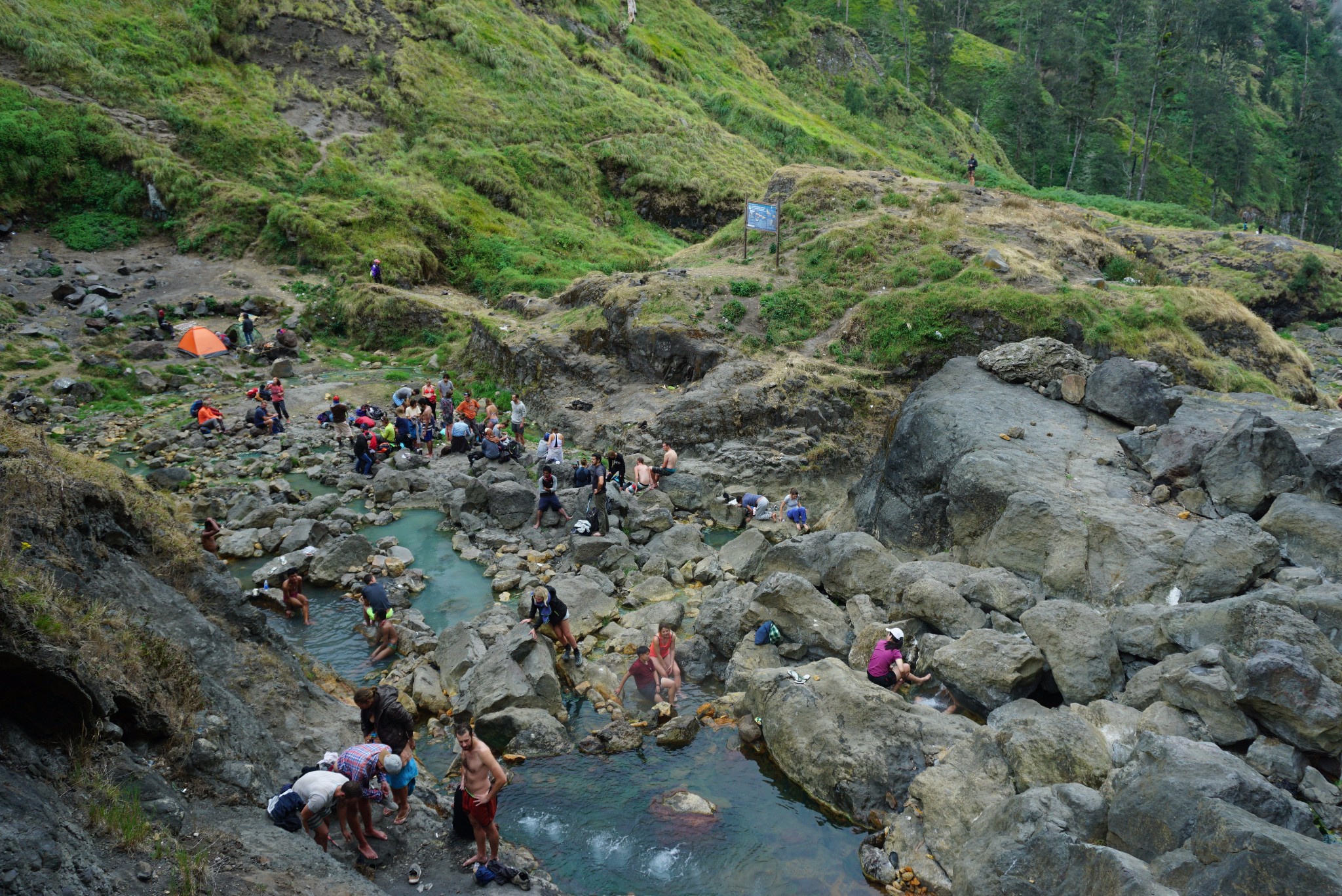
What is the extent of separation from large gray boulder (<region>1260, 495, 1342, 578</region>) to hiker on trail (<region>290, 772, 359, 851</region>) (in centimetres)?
1480

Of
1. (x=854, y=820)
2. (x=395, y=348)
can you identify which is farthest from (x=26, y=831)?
(x=395, y=348)

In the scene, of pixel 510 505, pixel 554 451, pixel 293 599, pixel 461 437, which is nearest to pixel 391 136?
pixel 461 437

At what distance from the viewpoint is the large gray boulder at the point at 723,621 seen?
14.5 metres

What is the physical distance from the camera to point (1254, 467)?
Answer: 13.9m

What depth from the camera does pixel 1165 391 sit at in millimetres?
18000

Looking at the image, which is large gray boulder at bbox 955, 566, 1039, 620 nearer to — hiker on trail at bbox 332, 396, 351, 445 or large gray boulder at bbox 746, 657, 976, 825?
large gray boulder at bbox 746, 657, 976, 825

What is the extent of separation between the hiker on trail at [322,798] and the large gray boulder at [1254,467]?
15.5 m

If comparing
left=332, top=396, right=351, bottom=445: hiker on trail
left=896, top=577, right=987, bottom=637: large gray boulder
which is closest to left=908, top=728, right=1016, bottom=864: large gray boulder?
left=896, top=577, right=987, bottom=637: large gray boulder

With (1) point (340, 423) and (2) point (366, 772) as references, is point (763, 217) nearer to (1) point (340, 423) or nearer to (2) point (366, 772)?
(1) point (340, 423)

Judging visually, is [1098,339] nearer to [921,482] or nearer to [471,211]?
[921,482]

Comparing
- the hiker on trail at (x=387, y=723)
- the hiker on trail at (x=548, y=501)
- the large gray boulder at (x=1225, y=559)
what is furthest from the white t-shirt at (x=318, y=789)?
the large gray boulder at (x=1225, y=559)

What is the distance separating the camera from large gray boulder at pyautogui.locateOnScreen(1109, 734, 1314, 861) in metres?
7.99

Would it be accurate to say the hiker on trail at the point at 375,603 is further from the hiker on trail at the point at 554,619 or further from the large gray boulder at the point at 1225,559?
the large gray boulder at the point at 1225,559

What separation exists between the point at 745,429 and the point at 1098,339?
10.9 meters
